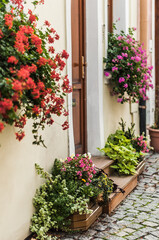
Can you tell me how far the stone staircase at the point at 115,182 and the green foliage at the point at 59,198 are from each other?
0.40 meters

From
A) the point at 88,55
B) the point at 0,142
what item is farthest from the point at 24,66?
the point at 88,55

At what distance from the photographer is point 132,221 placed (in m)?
3.98

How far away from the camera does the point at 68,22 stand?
4.20 meters

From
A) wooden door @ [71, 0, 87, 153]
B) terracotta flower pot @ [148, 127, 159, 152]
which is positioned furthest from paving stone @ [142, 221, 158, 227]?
terracotta flower pot @ [148, 127, 159, 152]

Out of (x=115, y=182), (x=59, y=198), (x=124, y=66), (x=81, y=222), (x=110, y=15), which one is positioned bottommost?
(x=81, y=222)

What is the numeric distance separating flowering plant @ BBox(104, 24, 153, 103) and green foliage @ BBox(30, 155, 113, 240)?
2112 mm

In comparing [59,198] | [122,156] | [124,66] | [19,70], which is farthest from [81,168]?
[124,66]

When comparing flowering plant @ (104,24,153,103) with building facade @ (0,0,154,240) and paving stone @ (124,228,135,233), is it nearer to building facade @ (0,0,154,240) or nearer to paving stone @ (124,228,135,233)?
building facade @ (0,0,154,240)

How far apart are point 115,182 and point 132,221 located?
0.92 metres

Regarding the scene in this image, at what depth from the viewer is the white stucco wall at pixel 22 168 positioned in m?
3.04

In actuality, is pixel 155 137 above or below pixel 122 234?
above

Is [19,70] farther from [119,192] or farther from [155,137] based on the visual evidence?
[155,137]

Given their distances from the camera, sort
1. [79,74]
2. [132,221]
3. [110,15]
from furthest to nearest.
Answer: [110,15] → [79,74] → [132,221]

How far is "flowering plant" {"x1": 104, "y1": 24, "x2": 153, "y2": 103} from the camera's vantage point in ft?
17.8
